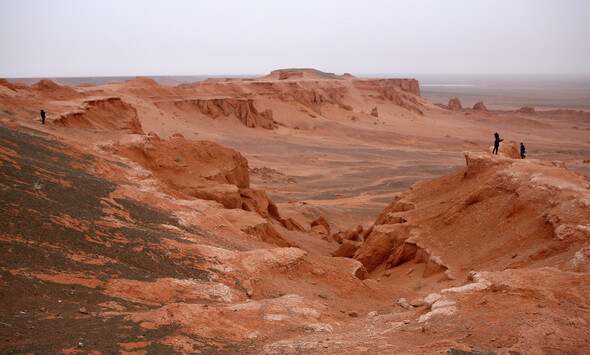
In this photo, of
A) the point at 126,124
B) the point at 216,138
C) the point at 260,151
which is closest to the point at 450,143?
the point at 260,151

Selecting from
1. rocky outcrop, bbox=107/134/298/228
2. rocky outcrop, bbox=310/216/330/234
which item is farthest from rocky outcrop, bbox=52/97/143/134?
rocky outcrop, bbox=310/216/330/234

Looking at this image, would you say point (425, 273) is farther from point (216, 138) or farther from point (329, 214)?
point (216, 138)

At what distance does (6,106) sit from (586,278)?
61.0ft

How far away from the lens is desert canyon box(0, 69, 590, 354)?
5215 mm

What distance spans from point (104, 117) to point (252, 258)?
1933 cm

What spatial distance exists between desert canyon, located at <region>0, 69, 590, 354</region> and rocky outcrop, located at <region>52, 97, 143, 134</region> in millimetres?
231

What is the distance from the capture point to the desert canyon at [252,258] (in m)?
5.21

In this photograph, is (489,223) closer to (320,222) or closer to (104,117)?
(320,222)

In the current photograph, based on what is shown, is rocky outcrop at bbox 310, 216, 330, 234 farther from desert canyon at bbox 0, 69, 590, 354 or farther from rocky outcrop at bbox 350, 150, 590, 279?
rocky outcrop at bbox 350, 150, 590, 279

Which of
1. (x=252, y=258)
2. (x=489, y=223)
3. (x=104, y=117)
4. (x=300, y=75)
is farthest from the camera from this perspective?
(x=300, y=75)

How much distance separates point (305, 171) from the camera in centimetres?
3278

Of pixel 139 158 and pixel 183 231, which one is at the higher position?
pixel 139 158

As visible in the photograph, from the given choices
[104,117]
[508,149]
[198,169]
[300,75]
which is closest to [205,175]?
[198,169]

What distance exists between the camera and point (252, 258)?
350 inches
